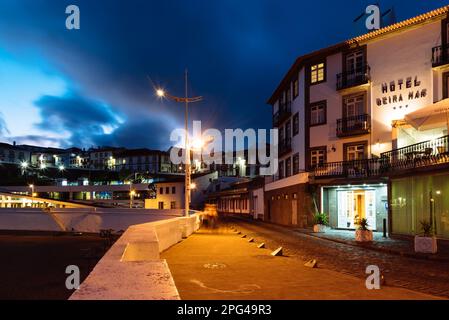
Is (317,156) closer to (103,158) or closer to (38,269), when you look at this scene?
(38,269)

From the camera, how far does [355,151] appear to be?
3069 centimetres

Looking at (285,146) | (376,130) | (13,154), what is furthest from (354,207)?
(13,154)

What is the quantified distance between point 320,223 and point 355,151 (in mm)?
6003

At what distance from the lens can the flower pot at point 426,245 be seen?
54.0ft

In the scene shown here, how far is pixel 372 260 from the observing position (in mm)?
14703

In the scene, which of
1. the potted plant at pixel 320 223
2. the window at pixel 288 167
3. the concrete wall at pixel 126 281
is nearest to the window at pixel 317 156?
the potted plant at pixel 320 223

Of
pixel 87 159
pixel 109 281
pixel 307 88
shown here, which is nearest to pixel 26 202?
pixel 87 159

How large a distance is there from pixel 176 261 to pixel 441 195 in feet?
46.2

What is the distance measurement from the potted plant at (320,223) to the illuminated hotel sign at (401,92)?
8.40m

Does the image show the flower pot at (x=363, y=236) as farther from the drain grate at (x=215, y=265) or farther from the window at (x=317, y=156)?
the window at (x=317, y=156)

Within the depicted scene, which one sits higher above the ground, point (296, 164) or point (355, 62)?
point (355, 62)

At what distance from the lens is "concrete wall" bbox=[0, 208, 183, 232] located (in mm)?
41156

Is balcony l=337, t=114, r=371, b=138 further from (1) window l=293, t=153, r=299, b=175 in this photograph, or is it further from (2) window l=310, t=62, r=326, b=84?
(1) window l=293, t=153, r=299, b=175
